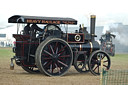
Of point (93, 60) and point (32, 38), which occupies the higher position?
point (32, 38)

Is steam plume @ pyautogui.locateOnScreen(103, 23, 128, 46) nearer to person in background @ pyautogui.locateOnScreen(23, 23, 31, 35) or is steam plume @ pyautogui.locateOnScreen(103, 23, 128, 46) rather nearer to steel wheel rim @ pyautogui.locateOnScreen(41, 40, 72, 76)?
person in background @ pyautogui.locateOnScreen(23, 23, 31, 35)

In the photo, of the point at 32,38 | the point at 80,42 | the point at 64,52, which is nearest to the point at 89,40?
the point at 80,42

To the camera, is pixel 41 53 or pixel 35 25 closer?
pixel 41 53

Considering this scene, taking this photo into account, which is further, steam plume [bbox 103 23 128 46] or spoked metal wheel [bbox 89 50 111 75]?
steam plume [bbox 103 23 128 46]

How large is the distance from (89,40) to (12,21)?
368 centimetres

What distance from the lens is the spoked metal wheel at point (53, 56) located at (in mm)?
11652

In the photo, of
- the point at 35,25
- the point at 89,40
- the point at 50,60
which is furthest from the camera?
the point at 89,40

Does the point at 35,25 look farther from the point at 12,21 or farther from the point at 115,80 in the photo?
the point at 115,80

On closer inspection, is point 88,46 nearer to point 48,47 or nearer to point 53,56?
point 53,56

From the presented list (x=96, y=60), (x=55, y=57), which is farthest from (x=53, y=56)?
(x=96, y=60)

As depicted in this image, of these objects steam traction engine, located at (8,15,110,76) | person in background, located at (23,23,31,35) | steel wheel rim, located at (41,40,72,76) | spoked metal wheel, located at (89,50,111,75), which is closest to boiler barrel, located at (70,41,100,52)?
steam traction engine, located at (8,15,110,76)

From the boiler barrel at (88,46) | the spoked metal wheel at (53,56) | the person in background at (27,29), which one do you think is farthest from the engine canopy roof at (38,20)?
the boiler barrel at (88,46)

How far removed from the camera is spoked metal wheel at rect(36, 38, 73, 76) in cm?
1165

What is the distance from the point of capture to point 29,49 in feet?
40.5
